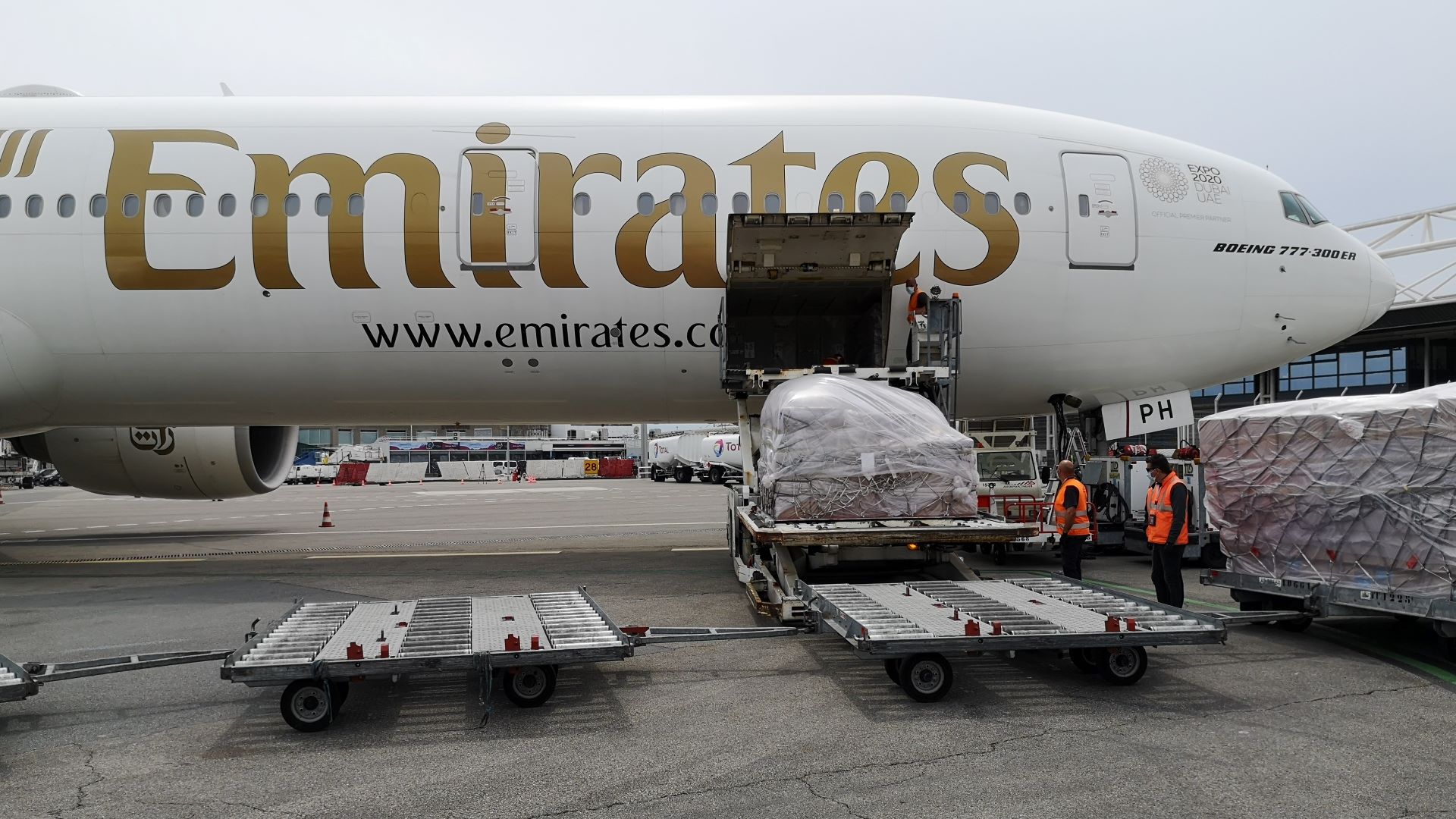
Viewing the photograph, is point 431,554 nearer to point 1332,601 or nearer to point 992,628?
point 992,628

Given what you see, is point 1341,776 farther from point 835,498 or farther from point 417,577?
point 417,577

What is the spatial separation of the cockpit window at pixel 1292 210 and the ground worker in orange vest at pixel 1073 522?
4270 mm

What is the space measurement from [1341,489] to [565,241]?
7271 mm

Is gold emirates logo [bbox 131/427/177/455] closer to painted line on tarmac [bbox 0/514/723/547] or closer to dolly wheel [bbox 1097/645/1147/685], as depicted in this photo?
painted line on tarmac [bbox 0/514/723/547]

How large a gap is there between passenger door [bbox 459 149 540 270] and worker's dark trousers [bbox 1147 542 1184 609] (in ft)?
21.7

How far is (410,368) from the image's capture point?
32.8 feet

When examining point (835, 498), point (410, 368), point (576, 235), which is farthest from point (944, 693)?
point (410, 368)

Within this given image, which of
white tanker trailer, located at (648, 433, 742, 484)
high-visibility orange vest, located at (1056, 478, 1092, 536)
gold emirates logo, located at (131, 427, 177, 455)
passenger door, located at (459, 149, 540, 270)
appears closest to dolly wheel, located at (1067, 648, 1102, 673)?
high-visibility orange vest, located at (1056, 478, 1092, 536)

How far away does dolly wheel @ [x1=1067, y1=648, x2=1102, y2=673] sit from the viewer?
558cm

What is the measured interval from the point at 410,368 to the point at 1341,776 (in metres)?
8.90

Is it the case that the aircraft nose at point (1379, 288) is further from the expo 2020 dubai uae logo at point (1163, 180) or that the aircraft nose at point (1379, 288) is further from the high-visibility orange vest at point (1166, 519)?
the high-visibility orange vest at point (1166, 519)

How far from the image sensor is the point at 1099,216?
31.8ft

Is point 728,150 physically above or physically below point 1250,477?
above

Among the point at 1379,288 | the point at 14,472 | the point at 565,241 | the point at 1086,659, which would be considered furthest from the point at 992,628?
the point at 14,472
